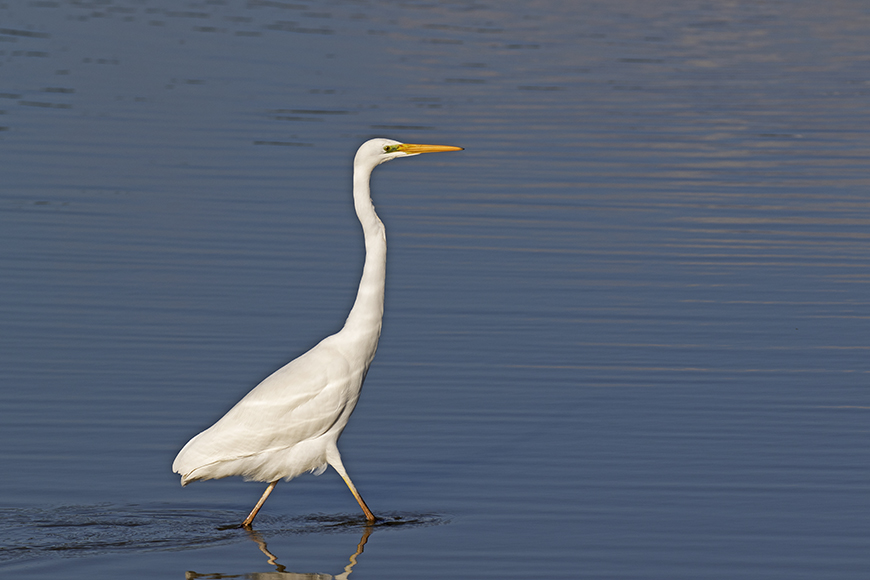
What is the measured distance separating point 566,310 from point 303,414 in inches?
233

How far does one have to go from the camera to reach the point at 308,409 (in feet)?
33.6

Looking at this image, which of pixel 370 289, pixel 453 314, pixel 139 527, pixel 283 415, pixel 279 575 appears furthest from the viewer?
pixel 453 314

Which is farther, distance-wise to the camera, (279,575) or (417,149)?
(417,149)

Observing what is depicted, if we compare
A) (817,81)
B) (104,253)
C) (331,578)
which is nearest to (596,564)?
(331,578)

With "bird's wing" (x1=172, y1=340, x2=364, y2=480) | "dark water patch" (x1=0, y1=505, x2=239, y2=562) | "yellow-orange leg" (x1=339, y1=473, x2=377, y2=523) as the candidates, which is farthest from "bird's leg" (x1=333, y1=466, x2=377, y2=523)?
"dark water patch" (x1=0, y1=505, x2=239, y2=562)

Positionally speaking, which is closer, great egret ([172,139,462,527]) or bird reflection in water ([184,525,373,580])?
bird reflection in water ([184,525,373,580])

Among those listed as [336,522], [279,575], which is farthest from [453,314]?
[279,575]

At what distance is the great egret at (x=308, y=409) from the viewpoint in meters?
10.1

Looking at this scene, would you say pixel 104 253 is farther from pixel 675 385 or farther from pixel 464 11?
pixel 464 11

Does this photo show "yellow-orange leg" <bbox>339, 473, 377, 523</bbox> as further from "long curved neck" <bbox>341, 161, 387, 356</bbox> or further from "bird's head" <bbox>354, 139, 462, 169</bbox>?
"bird's head" <bbox>354, 139, 462, 169</bbox>

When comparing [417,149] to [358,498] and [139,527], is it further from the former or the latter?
[139,527]

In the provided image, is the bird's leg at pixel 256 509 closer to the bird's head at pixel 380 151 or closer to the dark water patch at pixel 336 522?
the dark water patch at pixel 336 522

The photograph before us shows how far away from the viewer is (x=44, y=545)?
9.59m

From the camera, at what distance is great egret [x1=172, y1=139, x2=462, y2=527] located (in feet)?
33.3
